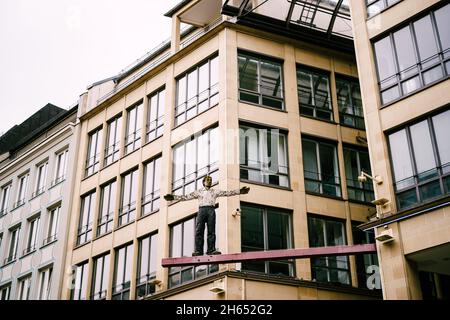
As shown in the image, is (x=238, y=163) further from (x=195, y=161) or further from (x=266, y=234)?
(x=266, y=234)

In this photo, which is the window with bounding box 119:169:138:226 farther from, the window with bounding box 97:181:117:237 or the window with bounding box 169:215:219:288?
the window with bounding box 169:215:219:288

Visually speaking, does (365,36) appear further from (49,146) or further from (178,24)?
(49,146)

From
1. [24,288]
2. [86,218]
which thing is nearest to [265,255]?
[86,218]

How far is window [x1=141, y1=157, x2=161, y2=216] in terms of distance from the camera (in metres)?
30.5

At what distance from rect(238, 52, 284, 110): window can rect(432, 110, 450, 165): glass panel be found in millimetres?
9789

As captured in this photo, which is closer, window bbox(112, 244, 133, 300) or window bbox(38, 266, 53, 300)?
window bbox(112, 244, 133, 300)

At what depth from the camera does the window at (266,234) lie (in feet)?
84.2

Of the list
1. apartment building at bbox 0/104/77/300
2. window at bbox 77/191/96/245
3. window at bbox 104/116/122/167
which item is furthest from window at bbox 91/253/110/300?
window at bbox 104/116/122/167

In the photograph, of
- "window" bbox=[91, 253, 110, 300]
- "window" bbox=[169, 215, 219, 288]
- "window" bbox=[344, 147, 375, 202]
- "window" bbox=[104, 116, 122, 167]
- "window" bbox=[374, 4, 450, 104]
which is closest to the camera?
"window" bbox=[374, 4, 450, 104]

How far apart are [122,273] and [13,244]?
1295cm

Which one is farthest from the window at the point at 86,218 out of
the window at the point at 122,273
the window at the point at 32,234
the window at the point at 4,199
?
the window at the point at 4,199

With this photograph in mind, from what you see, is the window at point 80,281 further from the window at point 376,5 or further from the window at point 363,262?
the window at point 376,5

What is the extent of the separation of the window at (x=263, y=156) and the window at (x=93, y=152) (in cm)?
1118

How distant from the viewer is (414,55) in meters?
22.4
